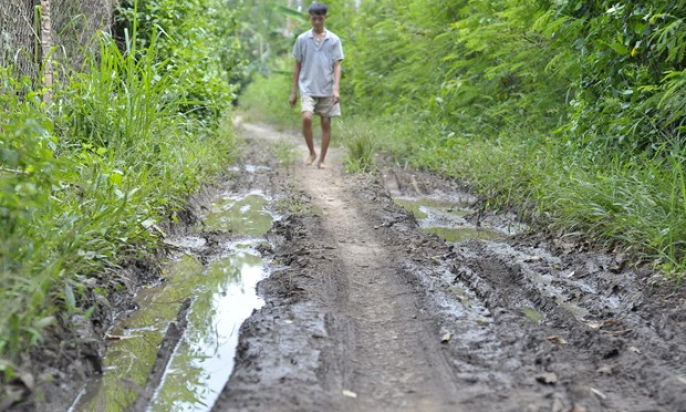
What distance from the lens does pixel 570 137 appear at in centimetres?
686

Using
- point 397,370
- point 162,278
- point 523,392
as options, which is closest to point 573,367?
point 523,392

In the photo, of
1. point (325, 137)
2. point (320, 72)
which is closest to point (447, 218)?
point (325, 137)

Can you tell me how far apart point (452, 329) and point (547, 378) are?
2.33 feet

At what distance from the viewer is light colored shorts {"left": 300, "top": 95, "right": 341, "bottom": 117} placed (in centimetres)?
952

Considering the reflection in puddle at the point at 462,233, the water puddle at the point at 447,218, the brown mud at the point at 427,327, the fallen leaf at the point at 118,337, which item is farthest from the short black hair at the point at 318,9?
the fallen leaf at the point at 118,337

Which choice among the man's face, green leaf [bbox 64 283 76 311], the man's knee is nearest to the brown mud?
green leaf [bbox 64 283 76 311]

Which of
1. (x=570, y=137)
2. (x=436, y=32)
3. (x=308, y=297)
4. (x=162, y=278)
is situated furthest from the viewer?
(x=436, y=32)

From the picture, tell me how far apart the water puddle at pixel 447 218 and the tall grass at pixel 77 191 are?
2.13 m

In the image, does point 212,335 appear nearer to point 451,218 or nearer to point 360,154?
point 451,218

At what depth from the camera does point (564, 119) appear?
842 cm

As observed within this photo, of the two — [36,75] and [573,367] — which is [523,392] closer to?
[573,367]

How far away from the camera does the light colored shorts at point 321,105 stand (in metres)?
9.52

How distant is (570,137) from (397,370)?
4.32 meters

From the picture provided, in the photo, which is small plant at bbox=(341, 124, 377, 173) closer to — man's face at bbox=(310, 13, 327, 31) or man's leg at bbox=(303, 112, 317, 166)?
man's leg at bbox=(303, 112, 317, 166)
